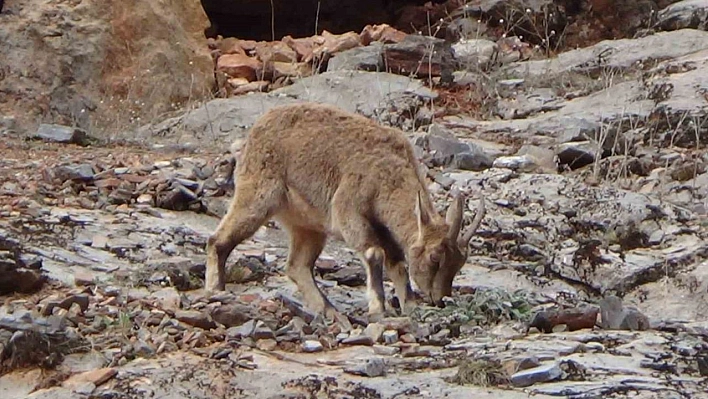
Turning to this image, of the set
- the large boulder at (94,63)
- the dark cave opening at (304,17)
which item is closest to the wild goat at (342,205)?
the large boulder at (94,63)

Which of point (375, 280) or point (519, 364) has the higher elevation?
point (519, 364)

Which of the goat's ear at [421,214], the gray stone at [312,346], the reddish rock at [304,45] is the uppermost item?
the goat's ear at [421,214]

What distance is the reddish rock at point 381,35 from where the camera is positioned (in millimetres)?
15922

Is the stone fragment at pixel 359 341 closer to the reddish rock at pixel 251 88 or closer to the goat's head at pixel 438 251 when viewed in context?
the goat's head at pixel 438 251

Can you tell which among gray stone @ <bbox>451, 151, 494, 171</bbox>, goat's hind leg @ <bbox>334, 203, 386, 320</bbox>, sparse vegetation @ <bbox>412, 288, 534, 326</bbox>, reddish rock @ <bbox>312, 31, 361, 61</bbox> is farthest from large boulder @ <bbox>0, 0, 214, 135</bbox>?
sparse vegetation @ <bbox>412, 288, 534, 326</bbox>

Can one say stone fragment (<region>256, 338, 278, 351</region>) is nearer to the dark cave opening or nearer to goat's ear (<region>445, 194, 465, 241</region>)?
goat's ear (<region>445, 194, 465, 241</region>)

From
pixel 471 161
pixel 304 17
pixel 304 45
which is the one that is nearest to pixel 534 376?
pixel 471 161

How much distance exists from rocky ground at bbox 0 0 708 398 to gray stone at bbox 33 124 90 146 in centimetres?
3

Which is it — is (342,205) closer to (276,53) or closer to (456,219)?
(456,219)

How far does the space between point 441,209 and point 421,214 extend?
2.20m

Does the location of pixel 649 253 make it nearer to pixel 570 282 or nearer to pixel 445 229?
pixel 570 282

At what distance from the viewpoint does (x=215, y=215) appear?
10586 millimetres

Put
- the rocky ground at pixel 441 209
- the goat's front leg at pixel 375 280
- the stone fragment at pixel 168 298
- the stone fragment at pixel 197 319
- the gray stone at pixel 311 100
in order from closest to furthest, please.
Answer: the rocky ground at pixel 441 209
the stone fragment at pixel 197 319
the stone fragment at pixel 168 298
the goat's front leg at pixel 375 280
the gray stone at pixel 311 100

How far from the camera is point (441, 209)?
10.9m
